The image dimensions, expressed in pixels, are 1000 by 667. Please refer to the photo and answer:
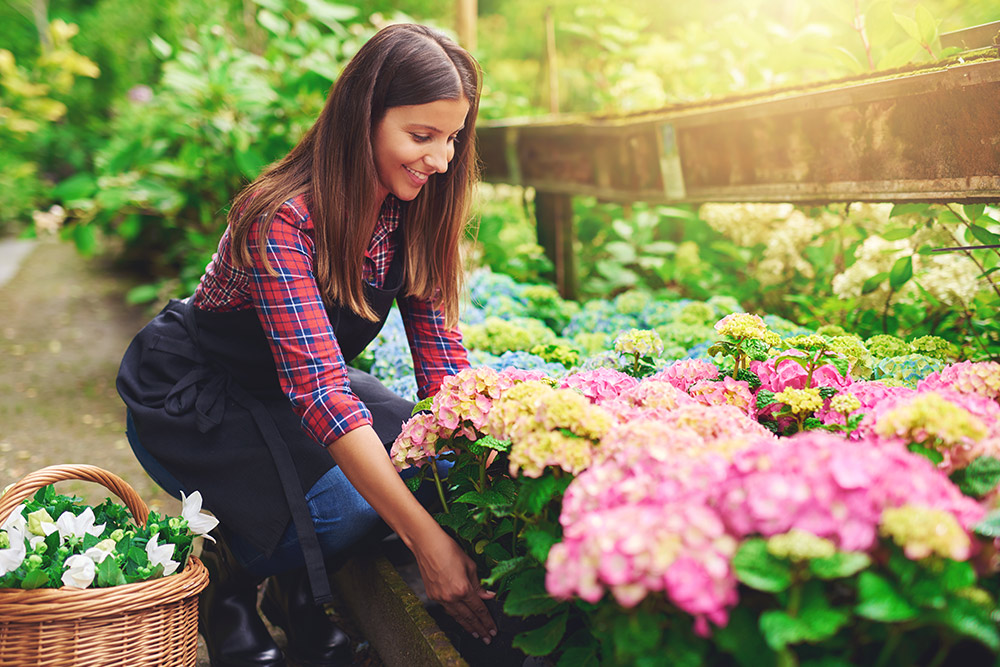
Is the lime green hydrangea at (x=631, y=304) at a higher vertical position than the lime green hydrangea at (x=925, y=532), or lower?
lower

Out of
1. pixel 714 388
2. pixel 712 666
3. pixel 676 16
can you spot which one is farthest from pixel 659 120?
pixel 676 16

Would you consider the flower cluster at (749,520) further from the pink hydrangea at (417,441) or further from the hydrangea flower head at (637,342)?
the hydrangea flower head at (637,342)

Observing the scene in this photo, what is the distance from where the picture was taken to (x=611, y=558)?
0.75 metres

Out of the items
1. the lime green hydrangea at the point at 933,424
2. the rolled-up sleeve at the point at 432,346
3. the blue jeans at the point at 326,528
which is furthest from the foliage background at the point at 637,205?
the lime green hydrangea at the point at 933,424

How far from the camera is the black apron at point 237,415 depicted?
1548 mm

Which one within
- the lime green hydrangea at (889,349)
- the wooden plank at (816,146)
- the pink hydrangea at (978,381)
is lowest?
the lime green hydrangea at (889,349)

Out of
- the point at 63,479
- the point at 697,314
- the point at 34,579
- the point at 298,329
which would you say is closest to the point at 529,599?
the point at 298,329

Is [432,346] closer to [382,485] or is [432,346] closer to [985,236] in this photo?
[382,485]

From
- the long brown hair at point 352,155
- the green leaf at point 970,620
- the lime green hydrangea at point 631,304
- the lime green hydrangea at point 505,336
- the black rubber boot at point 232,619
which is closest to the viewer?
the green leaf at point 970,620

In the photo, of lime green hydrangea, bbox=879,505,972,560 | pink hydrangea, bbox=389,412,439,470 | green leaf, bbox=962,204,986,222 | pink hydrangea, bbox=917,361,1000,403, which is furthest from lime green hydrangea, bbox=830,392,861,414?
green leaf, bbox=962,204,986,222

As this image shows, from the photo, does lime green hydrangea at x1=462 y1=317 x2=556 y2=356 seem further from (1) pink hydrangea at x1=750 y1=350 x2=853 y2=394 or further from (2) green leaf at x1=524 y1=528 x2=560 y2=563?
(2) green leaf at x1=524 y1=528 x2=560 y2=563

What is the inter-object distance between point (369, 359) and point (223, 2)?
5369mm

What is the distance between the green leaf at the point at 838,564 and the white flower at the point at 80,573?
111 centimetres

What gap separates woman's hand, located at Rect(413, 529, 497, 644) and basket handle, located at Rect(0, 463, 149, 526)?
0.62 meters
